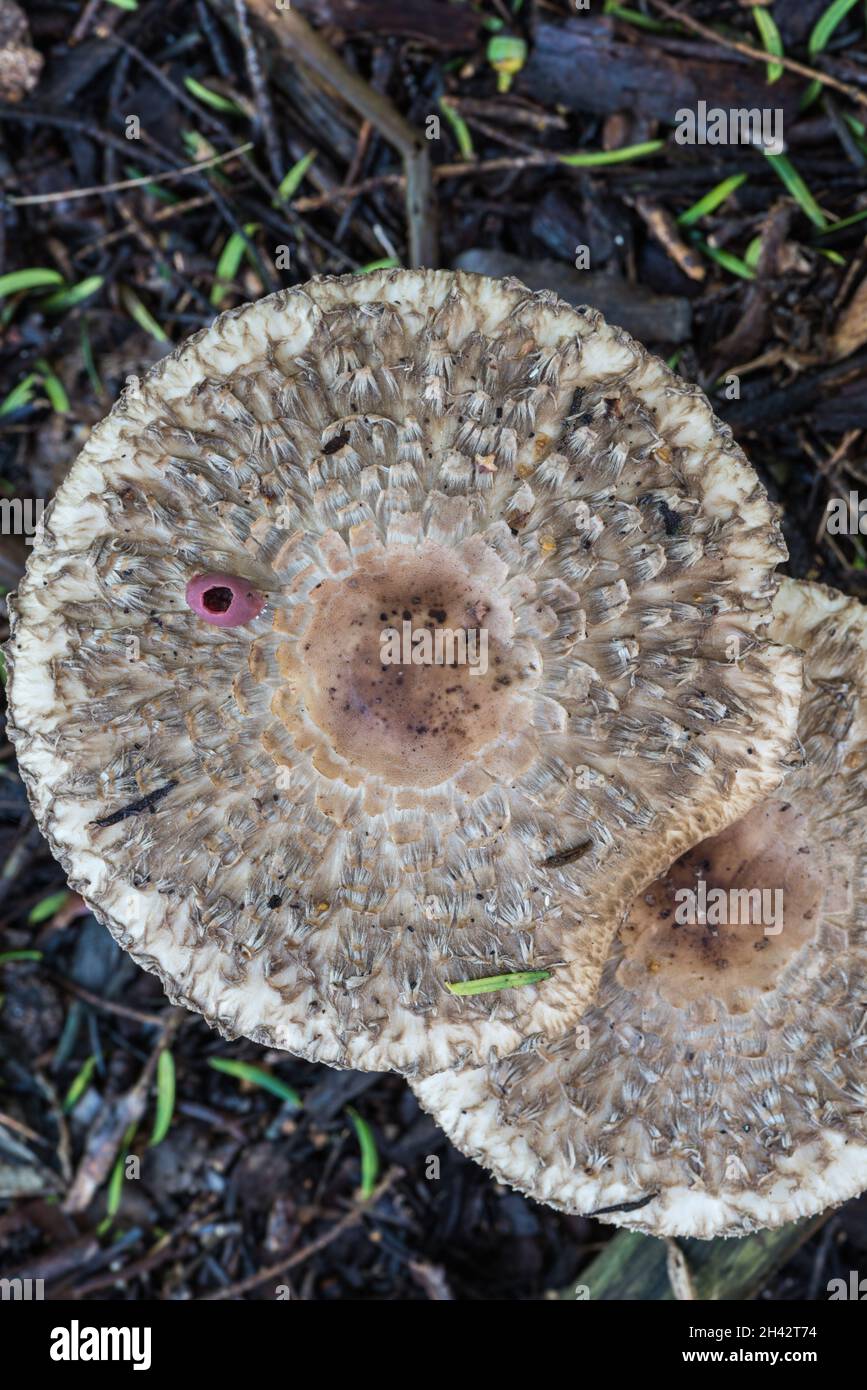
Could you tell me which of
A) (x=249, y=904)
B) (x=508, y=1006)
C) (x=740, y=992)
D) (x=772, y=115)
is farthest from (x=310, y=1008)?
(x=772, y=115)

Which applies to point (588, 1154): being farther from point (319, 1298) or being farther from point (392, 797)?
point (319, 1298)

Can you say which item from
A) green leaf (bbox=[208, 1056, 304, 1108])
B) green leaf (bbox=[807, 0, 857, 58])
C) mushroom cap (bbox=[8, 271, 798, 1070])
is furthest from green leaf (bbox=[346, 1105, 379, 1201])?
green leaf (bbox=[807, 0, 857, 58])

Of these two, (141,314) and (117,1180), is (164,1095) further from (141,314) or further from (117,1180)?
(141,314)

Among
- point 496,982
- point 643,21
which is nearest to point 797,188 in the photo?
point 643,21

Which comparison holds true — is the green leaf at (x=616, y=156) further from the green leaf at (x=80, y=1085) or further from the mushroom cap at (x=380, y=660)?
the green leaf at (x=80, y=1085)

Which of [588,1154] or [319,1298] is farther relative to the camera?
[319,1298]
